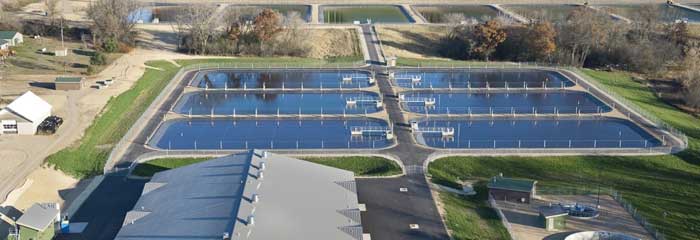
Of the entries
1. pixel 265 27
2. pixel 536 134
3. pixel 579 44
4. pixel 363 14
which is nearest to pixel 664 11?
pixel 579 44

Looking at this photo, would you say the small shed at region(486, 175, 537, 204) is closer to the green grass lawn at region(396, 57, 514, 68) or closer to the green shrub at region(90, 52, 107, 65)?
the green grass lawn at region(396, 57, 514, 68)

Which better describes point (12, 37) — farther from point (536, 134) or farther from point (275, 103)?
point (536, 134)

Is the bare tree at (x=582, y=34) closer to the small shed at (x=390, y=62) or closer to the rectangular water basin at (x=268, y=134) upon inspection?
the small shed at (x=390, y=62)

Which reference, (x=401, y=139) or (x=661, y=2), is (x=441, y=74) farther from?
(x=661, y=2)

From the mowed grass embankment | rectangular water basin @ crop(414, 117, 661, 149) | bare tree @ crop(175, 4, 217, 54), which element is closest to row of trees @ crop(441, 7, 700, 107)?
rectangular water basin @ crop(414, 117, 661, 149)

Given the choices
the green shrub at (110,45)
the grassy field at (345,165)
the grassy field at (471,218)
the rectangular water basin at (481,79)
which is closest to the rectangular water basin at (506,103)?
the rectangular water basin at (481,79)
